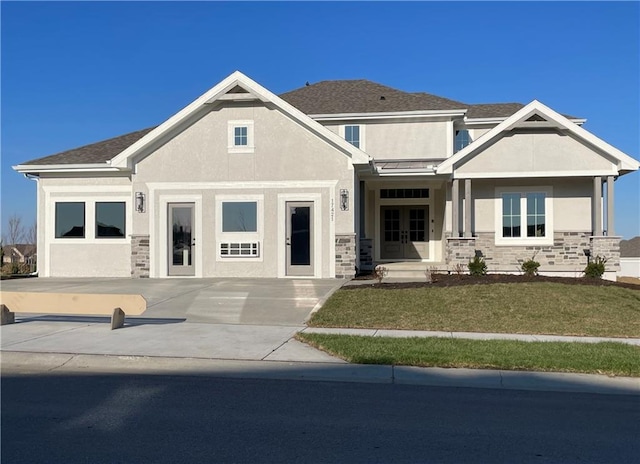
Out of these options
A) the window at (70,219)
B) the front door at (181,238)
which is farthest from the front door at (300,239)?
the window at (70,219)

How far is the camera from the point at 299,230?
17250mm

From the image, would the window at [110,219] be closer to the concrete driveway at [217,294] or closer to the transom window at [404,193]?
the concrete driveway at [217,294]

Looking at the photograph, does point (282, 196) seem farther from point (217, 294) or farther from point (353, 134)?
point (353, 134)

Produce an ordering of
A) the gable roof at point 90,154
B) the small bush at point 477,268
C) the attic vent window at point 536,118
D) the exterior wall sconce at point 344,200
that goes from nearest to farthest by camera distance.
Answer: the small bush at point 477,268 < the exterior wall sconce at point 344,200 < the attic vent window at point 536,118 < the gable roof at point 90,154

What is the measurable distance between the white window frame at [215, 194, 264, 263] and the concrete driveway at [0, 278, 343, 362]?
1185 millimetres

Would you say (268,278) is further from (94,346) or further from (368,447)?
(368,447)

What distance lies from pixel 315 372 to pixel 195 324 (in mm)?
4179

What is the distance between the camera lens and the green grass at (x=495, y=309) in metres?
10.4

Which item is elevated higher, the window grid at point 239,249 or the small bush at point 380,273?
the window grid at point 239,249

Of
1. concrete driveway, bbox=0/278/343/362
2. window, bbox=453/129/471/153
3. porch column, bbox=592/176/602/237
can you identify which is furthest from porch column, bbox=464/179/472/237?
concrete driveway, bbox=0/278/343/362

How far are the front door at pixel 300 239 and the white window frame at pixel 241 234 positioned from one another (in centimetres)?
91

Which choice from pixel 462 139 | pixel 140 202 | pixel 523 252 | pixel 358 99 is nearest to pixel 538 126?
pixel 523 252

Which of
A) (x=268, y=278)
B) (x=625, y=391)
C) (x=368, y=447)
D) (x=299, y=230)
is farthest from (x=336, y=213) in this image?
(x=368, y=447)

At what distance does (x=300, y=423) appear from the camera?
5.24 m
